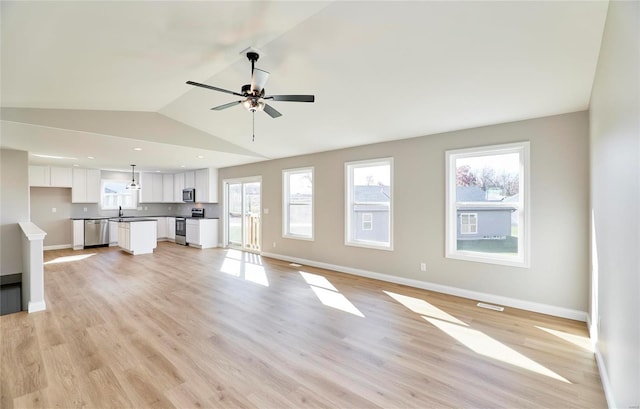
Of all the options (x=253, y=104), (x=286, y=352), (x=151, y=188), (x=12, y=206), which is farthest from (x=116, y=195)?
(x=286, y=352)

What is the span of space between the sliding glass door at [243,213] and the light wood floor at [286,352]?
10.9 feet

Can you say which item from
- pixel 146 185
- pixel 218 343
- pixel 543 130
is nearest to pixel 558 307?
pixel 543 130


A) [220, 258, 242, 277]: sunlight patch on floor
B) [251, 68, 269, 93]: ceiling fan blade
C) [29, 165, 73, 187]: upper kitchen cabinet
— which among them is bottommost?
[220, 258, 242, 277]: sunlight patch on floor

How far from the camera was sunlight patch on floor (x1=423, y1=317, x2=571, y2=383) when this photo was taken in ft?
7.75

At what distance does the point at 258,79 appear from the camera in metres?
2.64

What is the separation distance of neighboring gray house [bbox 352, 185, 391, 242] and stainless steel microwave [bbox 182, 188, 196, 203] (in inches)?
224

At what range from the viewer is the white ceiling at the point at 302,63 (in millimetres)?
2133

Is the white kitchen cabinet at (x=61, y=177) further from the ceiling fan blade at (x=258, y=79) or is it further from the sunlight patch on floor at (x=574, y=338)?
the sunlight patch on floor at (x=574, y=338)

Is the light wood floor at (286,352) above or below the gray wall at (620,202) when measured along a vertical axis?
below

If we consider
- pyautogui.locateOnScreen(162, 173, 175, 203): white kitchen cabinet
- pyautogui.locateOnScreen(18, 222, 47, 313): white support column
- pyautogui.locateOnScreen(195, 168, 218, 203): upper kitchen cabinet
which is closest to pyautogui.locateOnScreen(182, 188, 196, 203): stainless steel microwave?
pyautogui.locateOnScreen(195, 168, 218, 203): upper kitchen cabinet

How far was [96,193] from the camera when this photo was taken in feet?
28.0

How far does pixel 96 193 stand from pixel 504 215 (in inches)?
409

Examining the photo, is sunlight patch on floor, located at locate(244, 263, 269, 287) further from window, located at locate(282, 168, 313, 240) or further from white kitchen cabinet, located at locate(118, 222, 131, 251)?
white kitchen cabinet, located at locate(118, 222, 131, 251)

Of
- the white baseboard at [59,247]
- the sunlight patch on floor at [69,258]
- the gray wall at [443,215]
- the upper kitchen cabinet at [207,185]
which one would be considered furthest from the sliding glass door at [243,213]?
the white baseboard at [59,247]
